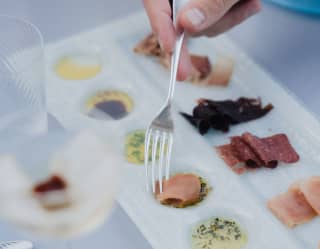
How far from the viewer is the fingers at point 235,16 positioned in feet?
4.39

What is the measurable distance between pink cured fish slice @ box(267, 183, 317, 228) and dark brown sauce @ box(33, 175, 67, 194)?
17.7 inches

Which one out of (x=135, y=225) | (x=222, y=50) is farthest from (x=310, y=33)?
(x=135, y=225)

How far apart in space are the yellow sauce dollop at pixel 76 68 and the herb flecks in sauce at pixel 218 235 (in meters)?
0.41

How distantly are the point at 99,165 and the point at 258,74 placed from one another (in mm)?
676

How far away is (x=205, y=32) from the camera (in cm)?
134

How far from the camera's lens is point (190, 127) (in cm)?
121

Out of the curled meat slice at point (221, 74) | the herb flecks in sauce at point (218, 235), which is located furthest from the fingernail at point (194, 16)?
the herb flecks in sauce at point (218, 235)

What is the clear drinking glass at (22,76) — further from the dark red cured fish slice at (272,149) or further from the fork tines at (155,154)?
the dark red cured fish slice at (272,149)

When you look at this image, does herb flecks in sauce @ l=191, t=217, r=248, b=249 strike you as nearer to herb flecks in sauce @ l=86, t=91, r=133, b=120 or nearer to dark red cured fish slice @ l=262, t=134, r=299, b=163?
dark red cured fish slice @ l=262, t=134, r=299, b=163

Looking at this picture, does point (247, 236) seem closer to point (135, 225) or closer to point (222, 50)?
point (135, 225)

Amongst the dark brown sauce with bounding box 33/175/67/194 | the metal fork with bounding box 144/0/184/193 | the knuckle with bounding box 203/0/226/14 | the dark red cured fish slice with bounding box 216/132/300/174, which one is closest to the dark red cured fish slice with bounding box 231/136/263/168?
the dark red cured fish slice with bounding box 216/132/300/174

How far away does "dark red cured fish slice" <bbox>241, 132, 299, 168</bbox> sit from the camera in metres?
1.15

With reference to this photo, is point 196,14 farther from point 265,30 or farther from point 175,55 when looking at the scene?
point 265,30

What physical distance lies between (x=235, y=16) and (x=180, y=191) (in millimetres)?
427
